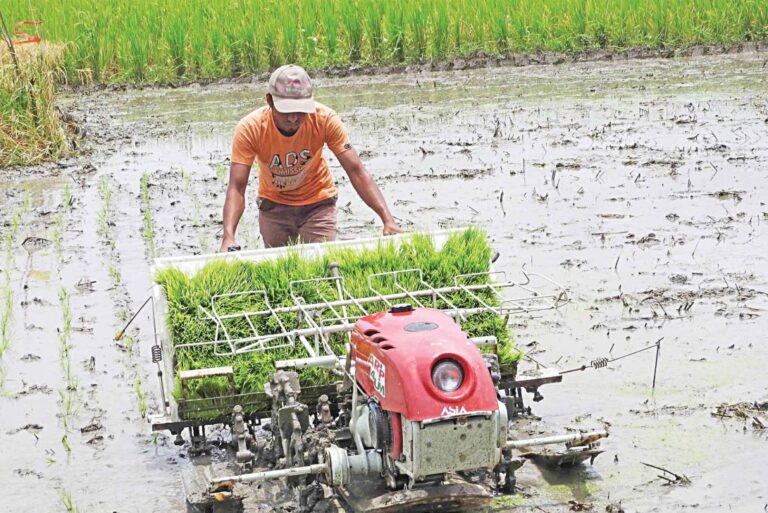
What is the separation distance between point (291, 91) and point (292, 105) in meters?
0.06

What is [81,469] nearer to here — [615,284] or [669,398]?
[669,398]

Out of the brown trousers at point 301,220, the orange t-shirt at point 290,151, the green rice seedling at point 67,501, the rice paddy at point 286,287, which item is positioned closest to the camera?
the green rice seedling at point 67,501

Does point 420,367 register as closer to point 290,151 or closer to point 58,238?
point 290,151

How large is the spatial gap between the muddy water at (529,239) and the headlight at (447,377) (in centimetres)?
91

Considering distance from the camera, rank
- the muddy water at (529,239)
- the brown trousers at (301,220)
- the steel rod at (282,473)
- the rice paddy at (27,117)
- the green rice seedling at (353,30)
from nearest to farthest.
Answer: the steel rod at (282,473)
the muddy water at (529,239)
the brown trousers at (301,220)
the rice paddy at (27,117)
the green rice seedling at (353,30)

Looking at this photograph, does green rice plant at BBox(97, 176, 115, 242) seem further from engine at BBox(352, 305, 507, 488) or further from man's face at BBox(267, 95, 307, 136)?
engine at BBox(352, 305, 507, 488)

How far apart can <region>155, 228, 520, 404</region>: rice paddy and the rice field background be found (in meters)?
10.6

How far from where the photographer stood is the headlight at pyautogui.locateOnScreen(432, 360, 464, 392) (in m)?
3.94

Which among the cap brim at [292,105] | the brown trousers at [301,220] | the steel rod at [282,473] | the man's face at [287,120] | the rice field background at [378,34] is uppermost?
the rice field background at [378,34]

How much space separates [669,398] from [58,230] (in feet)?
17.6

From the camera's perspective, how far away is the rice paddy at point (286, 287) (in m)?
5.11

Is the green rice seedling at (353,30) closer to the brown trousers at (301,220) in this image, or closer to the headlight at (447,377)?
the brown trousers at (301,220)

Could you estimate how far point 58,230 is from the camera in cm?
937

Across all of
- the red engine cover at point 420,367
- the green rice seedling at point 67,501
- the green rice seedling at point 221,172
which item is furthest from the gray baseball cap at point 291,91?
the green rice seedling at point 221,172
